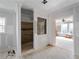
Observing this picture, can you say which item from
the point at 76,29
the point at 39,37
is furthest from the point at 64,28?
the point at 76,29

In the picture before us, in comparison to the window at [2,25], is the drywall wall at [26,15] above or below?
above

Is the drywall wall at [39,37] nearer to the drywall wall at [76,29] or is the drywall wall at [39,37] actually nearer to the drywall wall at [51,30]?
the drywall wall at [51,30]

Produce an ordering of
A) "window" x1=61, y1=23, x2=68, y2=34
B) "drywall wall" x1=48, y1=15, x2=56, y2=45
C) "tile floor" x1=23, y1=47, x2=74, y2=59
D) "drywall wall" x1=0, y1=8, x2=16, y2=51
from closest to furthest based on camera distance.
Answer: "tile floor" x1=23, y1=47, x2=74, y2=59
"drywall wall" x1=0, y1=8, x2=16, y2=51
"drywall wall" x1=48, y1=15, x2=56, y2=45
"window" x1=61, y1=23, x2=68, y2=34

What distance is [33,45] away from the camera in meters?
4.77

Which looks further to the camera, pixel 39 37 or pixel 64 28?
pixel 64 28

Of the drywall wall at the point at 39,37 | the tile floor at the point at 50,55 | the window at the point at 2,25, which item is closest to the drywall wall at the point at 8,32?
the window at the point at 2,25

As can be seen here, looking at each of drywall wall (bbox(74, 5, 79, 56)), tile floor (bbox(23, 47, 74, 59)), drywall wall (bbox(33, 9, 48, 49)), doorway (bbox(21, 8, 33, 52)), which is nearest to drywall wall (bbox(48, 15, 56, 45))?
drywall wall (bbox(33, 9, 48, 49))

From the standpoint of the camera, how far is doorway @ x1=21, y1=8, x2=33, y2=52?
4.43 m

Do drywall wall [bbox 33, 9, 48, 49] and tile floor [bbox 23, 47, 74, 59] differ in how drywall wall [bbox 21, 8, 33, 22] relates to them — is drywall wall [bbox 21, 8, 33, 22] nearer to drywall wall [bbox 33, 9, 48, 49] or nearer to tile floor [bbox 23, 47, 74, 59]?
drywall wall [bbox 33, 9, 48, 49]

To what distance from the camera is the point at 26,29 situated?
457cm

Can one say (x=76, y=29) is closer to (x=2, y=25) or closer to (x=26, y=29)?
(x=26, y=29)

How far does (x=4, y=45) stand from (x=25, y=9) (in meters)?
2.39

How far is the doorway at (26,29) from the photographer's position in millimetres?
4426

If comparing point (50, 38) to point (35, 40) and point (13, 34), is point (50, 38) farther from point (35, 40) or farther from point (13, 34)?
point (13, 34)
